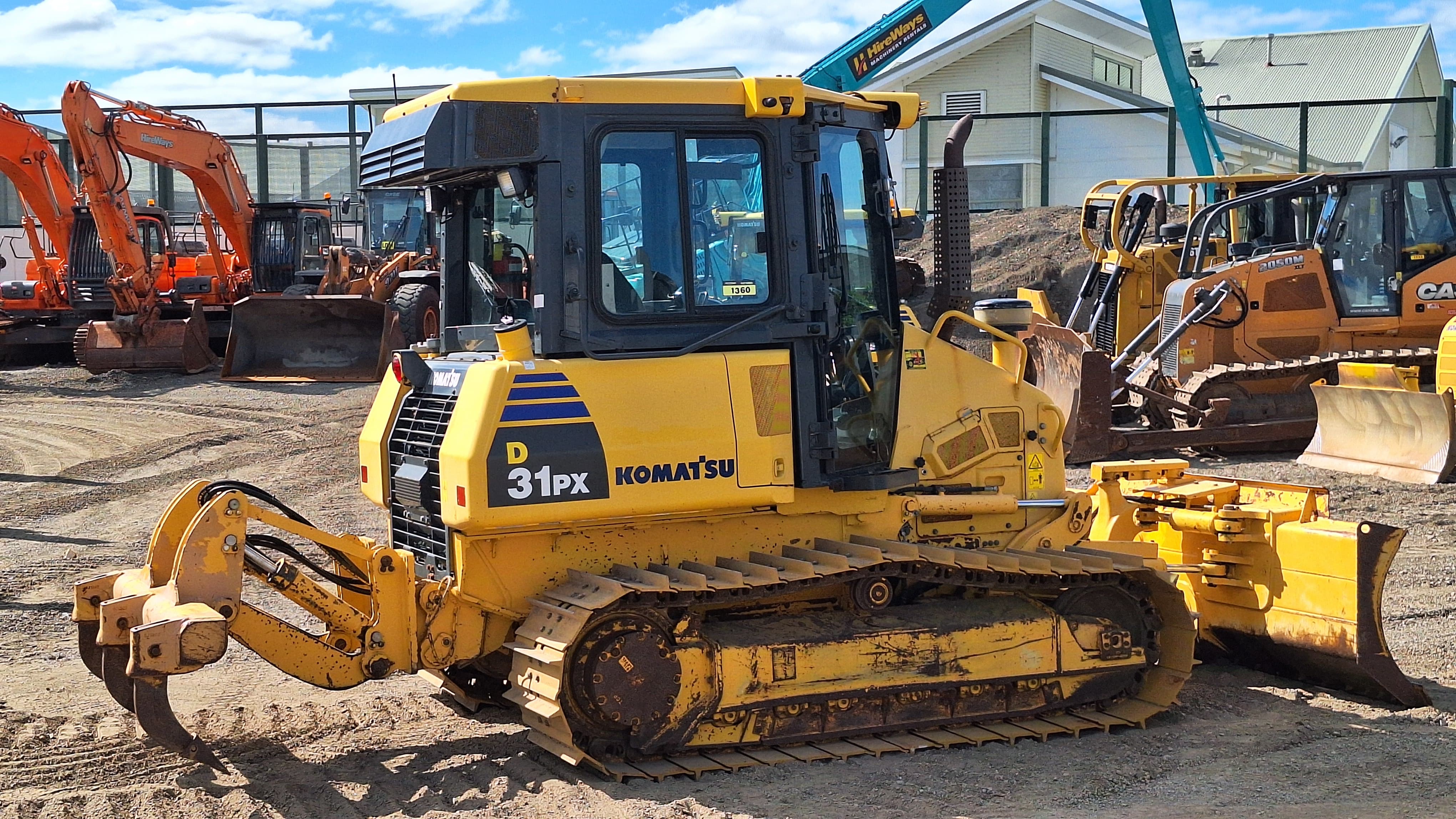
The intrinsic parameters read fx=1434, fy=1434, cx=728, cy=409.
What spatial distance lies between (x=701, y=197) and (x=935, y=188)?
1160 millimetres

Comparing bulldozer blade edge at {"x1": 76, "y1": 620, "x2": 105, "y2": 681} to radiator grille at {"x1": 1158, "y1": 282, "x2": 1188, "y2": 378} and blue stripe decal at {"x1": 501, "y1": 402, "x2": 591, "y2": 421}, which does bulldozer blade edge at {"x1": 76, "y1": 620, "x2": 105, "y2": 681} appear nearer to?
blue stripe decal at {"x1": 501, "y1": 402, "x2": 591, "y2": 421}

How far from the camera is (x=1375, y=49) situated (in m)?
36.9

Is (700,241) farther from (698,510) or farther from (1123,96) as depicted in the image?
(1123,96)

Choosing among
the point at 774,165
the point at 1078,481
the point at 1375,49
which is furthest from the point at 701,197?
the point at 1375,49

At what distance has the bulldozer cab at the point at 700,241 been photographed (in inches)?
217

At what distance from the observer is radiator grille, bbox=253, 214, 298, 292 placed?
22234 millimetres

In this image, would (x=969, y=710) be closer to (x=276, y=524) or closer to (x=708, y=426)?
(x=708, y=426)

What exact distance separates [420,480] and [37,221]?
66.1 ft

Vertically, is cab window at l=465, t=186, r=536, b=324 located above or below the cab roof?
below

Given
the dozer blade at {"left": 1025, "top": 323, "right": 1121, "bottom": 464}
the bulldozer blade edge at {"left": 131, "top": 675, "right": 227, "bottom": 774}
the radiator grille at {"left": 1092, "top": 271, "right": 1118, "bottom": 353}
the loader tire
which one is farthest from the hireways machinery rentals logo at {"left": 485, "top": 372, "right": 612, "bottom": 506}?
the loader tire

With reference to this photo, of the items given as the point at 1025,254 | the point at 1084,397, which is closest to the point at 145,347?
the point at 1084,397

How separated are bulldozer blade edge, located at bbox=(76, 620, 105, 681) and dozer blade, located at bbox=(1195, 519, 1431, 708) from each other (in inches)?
200

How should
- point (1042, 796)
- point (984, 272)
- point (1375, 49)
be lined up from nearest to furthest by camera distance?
point (1042, 796) < point (984, 272) < point (1375, 49)

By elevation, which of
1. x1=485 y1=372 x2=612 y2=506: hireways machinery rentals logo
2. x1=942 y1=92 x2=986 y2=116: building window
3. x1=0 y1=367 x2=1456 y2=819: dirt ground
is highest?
x1=942 y1=92 x2=986 y2=116: building window
